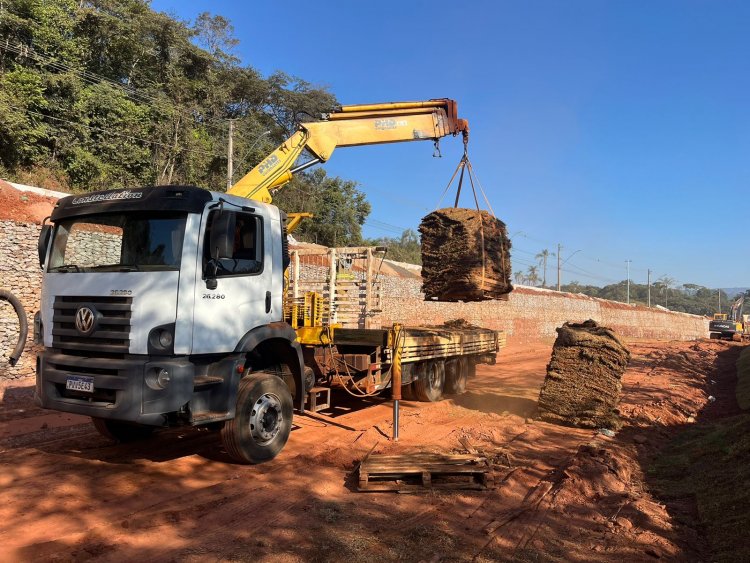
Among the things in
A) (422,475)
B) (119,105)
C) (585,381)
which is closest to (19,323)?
(422,475)

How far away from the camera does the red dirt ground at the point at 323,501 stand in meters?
4.12

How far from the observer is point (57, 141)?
22.3 m

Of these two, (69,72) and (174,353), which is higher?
(69,72)

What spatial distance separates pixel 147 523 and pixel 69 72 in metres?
24.4

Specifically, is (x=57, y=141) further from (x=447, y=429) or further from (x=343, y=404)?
(x=447, y=429)

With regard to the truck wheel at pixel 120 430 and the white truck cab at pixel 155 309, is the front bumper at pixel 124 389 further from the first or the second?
the truck wheel at pixel 120 430

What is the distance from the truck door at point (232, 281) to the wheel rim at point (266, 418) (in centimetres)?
81

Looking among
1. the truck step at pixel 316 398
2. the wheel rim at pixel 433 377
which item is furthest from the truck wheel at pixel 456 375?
the truck step at pixel 316 398

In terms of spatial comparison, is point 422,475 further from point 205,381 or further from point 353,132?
point 353,132

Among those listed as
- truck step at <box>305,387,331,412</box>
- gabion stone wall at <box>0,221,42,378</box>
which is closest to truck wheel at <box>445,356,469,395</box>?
truck step at <box>305,387,331,412</box>

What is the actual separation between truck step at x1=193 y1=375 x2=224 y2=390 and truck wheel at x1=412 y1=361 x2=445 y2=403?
4.98 meters

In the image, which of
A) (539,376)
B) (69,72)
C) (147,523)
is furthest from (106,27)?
(147,523)

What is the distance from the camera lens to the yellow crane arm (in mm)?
7934

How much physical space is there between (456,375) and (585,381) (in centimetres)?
335
